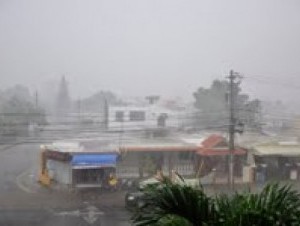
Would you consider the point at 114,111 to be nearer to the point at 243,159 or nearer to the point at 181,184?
the point at 243,159

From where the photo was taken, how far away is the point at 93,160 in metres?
14.4

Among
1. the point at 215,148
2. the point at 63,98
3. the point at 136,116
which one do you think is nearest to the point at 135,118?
the point at 136,116

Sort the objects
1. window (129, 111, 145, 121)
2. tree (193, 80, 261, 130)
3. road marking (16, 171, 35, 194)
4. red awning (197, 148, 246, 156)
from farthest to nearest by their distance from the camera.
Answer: window (129, 111, 145, 121) < tree (193, 80, 261, 130) < red awning (197, 148, 246, 156) < road marking (16, 171, 35, 194)

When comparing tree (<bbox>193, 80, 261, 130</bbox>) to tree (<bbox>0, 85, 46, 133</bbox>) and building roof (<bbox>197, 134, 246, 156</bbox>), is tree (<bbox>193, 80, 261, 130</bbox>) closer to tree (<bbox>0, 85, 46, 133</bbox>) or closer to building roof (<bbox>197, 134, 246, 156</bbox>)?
tree (<bbox>0, 85, 46, 133</bbox>)

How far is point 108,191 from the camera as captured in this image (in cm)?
1426

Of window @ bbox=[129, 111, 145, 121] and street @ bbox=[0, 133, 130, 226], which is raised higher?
window @ bbox=[129, 111, 145, 121]

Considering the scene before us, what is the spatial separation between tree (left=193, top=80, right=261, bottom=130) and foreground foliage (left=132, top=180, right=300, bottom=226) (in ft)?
74.7

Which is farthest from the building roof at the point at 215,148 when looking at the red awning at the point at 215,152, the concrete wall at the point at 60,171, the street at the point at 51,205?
the concrete wall at the point at 60,171

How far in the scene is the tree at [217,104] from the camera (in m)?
27.4

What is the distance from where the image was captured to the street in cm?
1083

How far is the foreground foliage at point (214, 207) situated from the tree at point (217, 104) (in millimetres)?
22761

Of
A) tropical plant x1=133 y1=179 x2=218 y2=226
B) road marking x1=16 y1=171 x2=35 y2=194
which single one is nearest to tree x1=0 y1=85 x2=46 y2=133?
road marking x1=16 y1=171 x2=35 y2=194

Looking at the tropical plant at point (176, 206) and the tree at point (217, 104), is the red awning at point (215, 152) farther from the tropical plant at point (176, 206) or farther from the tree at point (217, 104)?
the tropical plant at point (176, 206)

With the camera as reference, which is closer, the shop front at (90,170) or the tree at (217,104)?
the shop front at (90,170)
